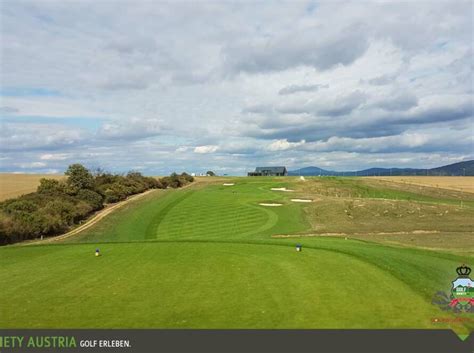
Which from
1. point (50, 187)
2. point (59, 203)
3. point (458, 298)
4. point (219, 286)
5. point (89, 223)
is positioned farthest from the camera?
point (50, 187)

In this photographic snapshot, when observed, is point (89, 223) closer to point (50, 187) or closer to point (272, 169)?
point (50, 187)

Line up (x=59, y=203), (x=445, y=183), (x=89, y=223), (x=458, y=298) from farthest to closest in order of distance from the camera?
(x=445, y=183) < (x=89, y=223) < (x=59, y=203) < (x=458, y=298)

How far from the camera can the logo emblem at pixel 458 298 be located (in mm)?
9363

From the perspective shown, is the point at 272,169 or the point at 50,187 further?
the point at 272,169

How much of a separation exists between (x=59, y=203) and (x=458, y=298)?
35741mm

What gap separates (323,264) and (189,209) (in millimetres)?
32833

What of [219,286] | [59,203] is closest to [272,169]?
[59,203]

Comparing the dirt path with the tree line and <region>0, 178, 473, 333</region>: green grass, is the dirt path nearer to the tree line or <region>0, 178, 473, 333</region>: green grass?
the tree line

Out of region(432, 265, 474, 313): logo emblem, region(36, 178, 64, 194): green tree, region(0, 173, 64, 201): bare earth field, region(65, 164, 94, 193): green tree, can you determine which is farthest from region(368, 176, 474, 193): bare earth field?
region(0, 173, 64, 201): bare earth field

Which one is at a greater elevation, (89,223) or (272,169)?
(272,169)

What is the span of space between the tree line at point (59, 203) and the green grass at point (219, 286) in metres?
13.6

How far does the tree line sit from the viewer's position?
31.4 metres

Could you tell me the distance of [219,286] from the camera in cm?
1122
